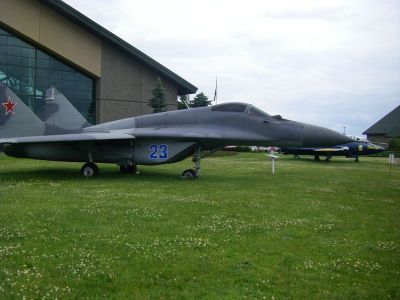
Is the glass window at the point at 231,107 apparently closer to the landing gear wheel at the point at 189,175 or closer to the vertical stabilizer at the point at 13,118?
the landing gear wheel at the point at 189,175

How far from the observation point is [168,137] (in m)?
14.3

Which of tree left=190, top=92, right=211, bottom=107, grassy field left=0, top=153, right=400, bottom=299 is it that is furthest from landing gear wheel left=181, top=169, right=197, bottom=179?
tree left=190, top=92, right=211, bottom=107

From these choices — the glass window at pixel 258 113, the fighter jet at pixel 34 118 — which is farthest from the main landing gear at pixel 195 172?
the fighter jet at pixel 34 118

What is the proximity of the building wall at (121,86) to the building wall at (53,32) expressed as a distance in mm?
1123

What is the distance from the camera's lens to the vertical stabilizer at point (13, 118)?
15.2 metres

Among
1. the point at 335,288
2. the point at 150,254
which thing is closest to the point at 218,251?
the point at 150,254

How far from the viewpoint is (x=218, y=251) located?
18.0 ft

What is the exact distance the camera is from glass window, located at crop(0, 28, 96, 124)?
34.8 metres

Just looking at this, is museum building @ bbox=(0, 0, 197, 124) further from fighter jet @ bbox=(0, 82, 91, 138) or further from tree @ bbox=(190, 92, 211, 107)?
fighter jet @ bbox=(0, 82, 91, 138)

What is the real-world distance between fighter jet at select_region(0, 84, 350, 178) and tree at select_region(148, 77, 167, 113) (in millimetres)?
22757

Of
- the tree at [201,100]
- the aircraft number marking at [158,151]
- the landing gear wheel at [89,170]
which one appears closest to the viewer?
the aircraft number marking at [158,151]

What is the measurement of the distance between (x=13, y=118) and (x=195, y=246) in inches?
487

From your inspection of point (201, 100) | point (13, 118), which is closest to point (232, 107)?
point (13, 118)

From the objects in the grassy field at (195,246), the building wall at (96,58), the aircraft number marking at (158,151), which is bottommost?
the grassy field at (195,246)
